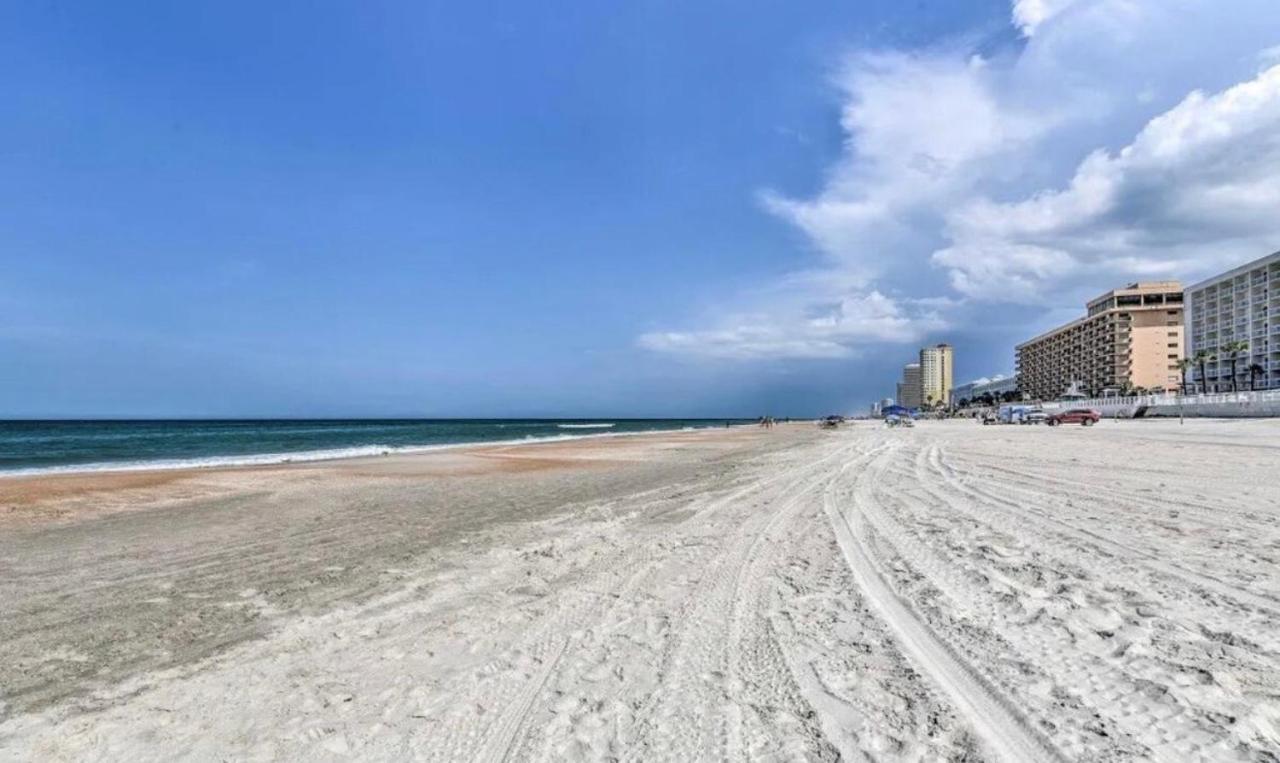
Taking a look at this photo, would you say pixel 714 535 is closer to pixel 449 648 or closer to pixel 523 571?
pixel 523 571

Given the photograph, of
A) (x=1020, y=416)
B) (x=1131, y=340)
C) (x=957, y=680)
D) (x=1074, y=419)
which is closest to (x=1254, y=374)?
(x=1131, y=340)

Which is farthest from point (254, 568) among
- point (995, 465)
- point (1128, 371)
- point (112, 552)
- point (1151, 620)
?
point (1128, 371)

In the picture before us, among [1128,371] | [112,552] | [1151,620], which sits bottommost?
[112,552]

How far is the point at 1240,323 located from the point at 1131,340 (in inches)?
834

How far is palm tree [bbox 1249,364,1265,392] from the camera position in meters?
90.4

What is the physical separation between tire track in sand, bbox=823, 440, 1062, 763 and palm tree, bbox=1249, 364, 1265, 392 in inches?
4707

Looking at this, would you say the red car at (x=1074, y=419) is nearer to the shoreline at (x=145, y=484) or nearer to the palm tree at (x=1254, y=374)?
the shoreline at (x=145, y=484)

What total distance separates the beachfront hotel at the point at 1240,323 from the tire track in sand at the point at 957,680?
118m

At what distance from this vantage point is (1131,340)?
126 meters

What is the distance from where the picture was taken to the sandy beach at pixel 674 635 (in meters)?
3.20

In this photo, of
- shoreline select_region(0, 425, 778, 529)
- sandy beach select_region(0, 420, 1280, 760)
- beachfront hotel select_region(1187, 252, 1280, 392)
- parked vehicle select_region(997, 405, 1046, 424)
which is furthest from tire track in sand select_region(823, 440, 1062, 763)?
beachfront hotel select_region(1187, 252, 1280, 392)

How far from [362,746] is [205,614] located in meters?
3.45

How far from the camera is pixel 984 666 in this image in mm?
3791

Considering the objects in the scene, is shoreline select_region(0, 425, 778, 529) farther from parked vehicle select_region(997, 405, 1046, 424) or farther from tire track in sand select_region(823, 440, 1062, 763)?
parked vehicle select_region(997, 405, 1046, 424)
